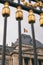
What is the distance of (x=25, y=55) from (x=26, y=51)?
2.14 ft

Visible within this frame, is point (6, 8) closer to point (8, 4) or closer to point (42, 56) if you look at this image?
point (8, 4)

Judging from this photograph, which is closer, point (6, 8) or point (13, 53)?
point (6, 8)

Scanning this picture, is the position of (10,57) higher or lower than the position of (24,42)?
lower

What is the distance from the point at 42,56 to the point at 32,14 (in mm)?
35886

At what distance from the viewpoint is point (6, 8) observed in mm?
3582

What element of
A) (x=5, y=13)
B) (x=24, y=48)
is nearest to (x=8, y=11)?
(x=5, y=13)

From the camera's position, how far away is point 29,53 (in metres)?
38.1

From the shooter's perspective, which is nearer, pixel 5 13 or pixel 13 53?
pixel 5 13

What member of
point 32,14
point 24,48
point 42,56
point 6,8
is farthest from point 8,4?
point 42,56

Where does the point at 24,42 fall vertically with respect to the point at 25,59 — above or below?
above

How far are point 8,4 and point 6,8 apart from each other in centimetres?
16

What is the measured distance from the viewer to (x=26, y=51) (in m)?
37.9

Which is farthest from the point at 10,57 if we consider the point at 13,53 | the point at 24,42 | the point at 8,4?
the point at 8,4

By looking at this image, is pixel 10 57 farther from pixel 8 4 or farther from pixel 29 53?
pixel 8 4
